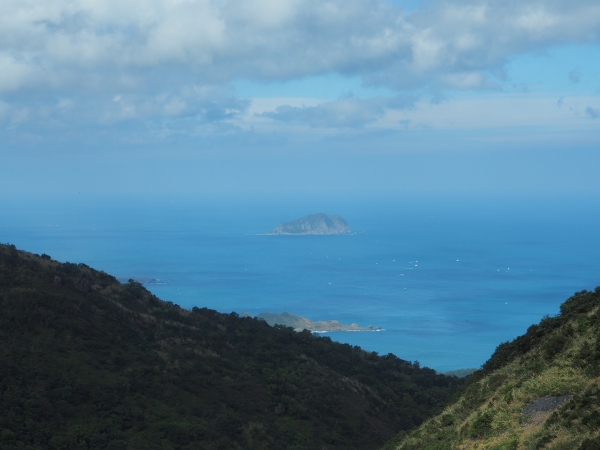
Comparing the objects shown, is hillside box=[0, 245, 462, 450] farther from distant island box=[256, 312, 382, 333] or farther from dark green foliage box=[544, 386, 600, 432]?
distant island box=[256, 312, 382, 333]

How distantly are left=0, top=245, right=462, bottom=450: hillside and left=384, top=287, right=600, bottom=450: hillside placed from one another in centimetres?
1014

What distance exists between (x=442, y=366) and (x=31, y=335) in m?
71.3

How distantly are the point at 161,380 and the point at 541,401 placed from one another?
61.9 feet

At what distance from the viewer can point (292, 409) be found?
89.6 ft

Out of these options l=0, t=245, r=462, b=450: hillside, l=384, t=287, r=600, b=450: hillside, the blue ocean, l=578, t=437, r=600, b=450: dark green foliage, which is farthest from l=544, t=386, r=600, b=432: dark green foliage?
the blue ocean

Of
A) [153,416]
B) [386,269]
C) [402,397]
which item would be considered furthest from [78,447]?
[386,269]

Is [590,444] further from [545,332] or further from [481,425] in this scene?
[545,332]

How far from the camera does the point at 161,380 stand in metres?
26.4

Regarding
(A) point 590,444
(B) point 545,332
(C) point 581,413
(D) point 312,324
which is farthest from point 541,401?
(D) point 312,324

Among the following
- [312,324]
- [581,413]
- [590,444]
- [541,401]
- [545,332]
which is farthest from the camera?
[312,324]

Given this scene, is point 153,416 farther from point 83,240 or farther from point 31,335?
point 83,240

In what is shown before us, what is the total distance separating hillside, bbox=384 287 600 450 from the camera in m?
8.98

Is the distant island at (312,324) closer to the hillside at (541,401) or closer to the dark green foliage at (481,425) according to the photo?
the hillside at (541,401)

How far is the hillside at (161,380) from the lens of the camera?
21.9 metres
